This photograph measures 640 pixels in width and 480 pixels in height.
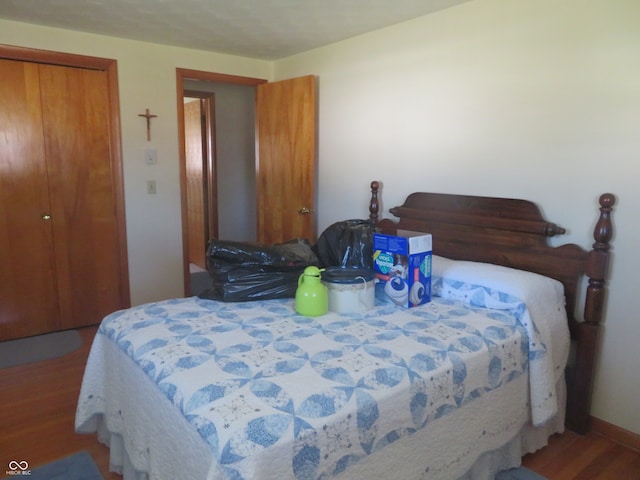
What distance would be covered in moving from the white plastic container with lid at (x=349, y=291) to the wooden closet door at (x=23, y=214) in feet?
7.84

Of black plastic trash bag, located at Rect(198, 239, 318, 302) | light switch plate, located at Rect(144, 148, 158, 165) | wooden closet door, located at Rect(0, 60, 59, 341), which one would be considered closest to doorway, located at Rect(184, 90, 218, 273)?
light switch plate, located at Rect(144, 148, 158, 165)

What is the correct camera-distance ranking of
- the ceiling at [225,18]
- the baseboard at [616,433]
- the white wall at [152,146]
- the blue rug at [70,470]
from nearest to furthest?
the blue rug at [70,470] < the baseboard at [616,433] < the ceiling at [225,18] < the white wall at [152,146]

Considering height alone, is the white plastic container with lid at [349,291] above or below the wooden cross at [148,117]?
below

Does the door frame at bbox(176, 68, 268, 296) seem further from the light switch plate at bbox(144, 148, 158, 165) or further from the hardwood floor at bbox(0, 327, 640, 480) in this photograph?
the hardwood floor at bbox(0, 327, 640, 480)

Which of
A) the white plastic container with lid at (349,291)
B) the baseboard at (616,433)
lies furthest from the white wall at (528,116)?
the white plastic container with lid at (349,291)

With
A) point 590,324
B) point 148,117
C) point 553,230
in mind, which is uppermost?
point 148,117

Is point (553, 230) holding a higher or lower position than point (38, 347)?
higher

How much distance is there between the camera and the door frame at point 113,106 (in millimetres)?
3020

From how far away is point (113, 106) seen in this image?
11.0 feet

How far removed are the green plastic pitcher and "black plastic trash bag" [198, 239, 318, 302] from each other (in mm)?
234

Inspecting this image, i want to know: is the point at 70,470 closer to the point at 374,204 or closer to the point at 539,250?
the point at 374,204

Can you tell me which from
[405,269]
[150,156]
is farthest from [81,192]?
[405,269]

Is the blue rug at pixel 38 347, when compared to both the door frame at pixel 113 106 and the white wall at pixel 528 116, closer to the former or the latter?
the door frame at pixel 113 106

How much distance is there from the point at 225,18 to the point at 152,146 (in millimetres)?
1190
